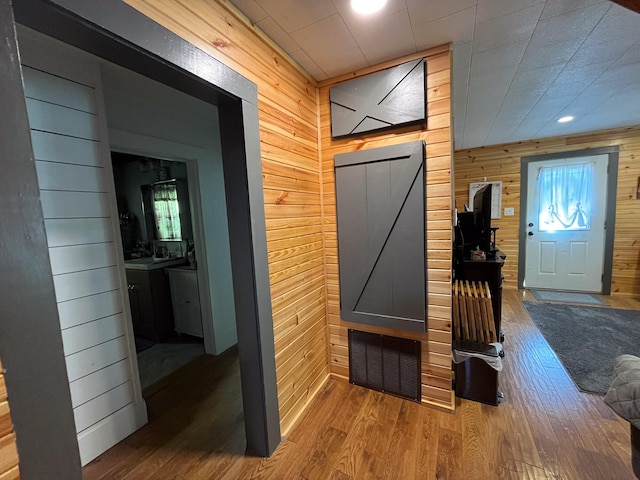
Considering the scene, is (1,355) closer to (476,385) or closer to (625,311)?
(476,385)

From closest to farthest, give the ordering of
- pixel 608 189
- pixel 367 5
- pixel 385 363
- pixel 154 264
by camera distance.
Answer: pixel 367 5, pixel 385 363, pixel 154 264, pixel 608 189

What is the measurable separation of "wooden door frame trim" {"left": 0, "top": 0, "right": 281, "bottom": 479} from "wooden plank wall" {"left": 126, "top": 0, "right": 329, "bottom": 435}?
0.10 metres

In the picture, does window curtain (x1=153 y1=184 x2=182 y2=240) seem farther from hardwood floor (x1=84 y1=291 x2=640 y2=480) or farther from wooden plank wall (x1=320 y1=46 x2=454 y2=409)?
wooden plank wall (x1=320 y1=46 x2=454 y2=409)

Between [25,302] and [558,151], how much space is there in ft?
19.0

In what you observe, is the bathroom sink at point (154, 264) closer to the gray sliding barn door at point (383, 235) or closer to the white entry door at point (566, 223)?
the gray sliding barn door at point (383, 235)

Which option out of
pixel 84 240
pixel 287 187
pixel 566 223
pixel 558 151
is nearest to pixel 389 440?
pixel 287 187

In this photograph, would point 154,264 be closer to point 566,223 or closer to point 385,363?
point 385,363

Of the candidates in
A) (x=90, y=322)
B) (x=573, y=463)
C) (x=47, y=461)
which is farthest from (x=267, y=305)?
(x=573, y=463)

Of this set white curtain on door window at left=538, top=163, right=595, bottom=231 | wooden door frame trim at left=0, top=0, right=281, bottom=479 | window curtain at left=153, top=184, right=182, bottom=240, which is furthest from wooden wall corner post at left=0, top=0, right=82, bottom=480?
white curtain on door window at left=538, top=163, right=595, bottom=231

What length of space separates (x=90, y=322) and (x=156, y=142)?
143cm

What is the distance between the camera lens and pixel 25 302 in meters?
0.67

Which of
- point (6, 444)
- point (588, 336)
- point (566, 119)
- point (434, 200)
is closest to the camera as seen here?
point (6, 444)

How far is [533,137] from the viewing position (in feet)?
13.3

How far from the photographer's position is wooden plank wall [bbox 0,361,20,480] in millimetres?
625
